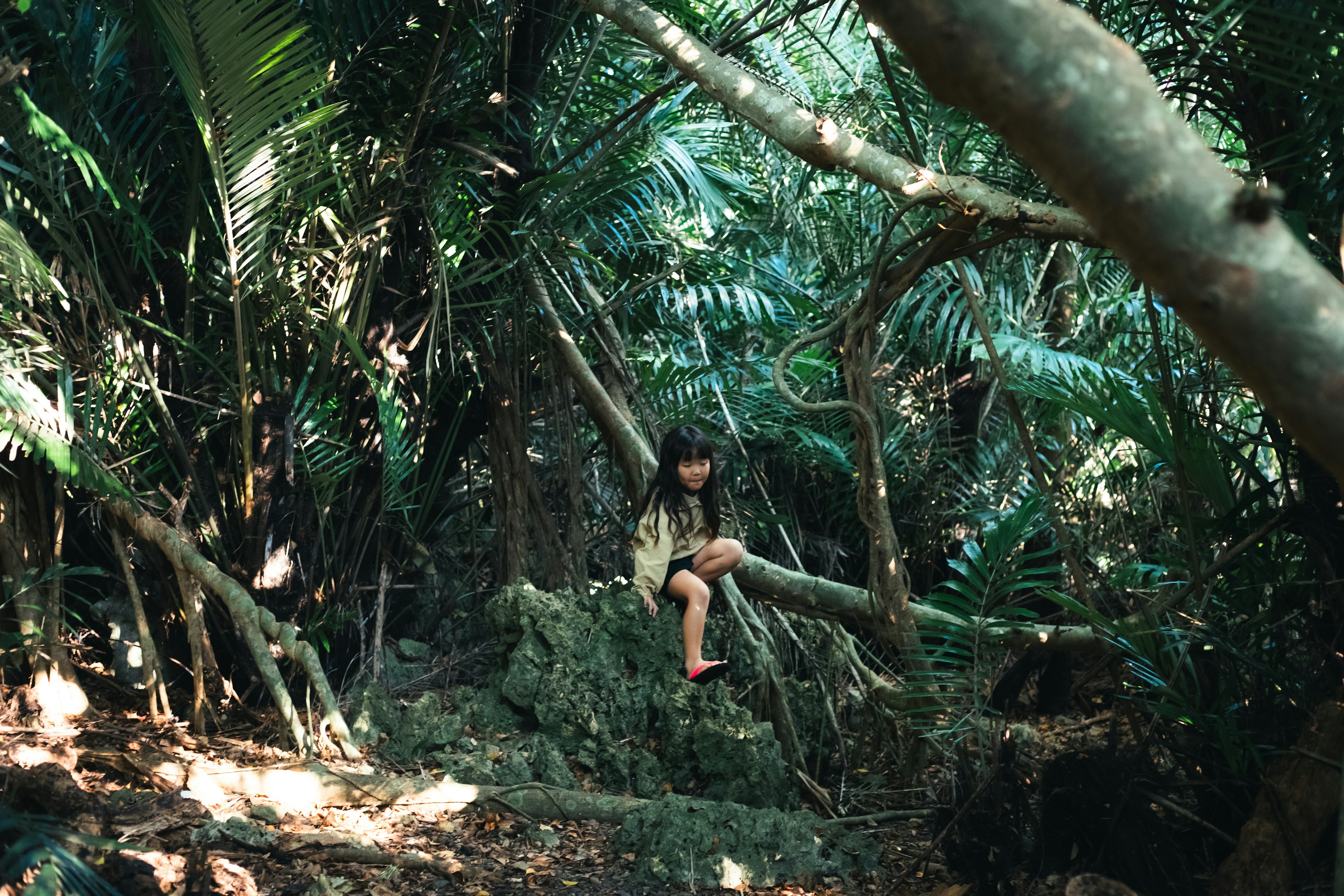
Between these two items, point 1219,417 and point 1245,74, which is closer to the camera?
point 1245,74

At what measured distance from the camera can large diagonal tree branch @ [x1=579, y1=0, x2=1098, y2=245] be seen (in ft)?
7.89

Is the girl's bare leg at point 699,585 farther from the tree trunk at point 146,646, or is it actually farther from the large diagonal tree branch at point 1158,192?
the large diagonal tree branch at point 1158,192

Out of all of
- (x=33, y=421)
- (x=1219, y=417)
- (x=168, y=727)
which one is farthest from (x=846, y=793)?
(x=33, y=421)

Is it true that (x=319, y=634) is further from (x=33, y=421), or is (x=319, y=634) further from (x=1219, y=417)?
(x=1219, y=417)

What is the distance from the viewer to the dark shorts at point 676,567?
11.9 ft

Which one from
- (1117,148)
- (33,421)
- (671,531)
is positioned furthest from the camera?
(671,531)

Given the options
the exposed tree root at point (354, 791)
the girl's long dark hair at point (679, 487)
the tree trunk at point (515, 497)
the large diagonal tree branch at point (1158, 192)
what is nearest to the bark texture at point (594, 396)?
the tree trunk at point (515, 497)

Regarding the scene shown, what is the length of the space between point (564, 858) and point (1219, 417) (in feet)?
7.35

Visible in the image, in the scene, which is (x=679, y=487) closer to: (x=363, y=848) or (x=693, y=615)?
(x=693, y=615)

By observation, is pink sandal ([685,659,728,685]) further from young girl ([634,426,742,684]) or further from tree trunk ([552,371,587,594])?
tree trunk ([552,371,587,594])

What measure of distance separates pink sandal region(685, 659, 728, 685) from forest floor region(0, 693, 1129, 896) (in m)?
0.67

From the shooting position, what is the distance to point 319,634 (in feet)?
12.1

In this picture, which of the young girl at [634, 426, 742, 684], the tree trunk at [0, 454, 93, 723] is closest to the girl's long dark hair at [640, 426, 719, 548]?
the young girl at [634, 426, 742, 684]

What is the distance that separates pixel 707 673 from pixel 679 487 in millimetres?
685
